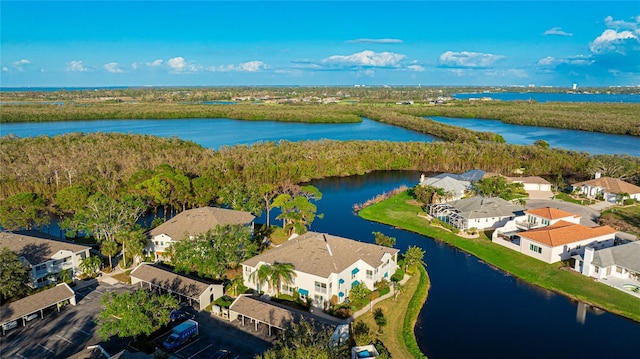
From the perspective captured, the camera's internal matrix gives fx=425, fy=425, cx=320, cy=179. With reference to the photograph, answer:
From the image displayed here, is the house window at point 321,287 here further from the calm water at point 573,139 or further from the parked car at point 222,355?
the calm water at point 573,139

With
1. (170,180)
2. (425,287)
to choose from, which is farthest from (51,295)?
(425,287)

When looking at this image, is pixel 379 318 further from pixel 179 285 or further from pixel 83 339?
pixel 83 339

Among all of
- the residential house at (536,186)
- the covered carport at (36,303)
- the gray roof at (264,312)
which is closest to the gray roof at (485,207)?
the residential house at (536,186)

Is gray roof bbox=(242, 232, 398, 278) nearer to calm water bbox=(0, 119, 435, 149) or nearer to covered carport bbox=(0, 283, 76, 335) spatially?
covered carport bbox=(0, 283, 76, 335)

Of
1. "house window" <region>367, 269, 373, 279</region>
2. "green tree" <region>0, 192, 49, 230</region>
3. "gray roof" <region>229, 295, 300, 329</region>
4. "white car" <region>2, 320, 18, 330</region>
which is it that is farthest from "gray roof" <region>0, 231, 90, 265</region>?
"house window" <region>367, 269, 373, 279</region>

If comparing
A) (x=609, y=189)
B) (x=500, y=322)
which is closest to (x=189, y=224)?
(x=500, y=322)

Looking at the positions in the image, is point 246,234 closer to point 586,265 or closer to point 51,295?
point 51,295
